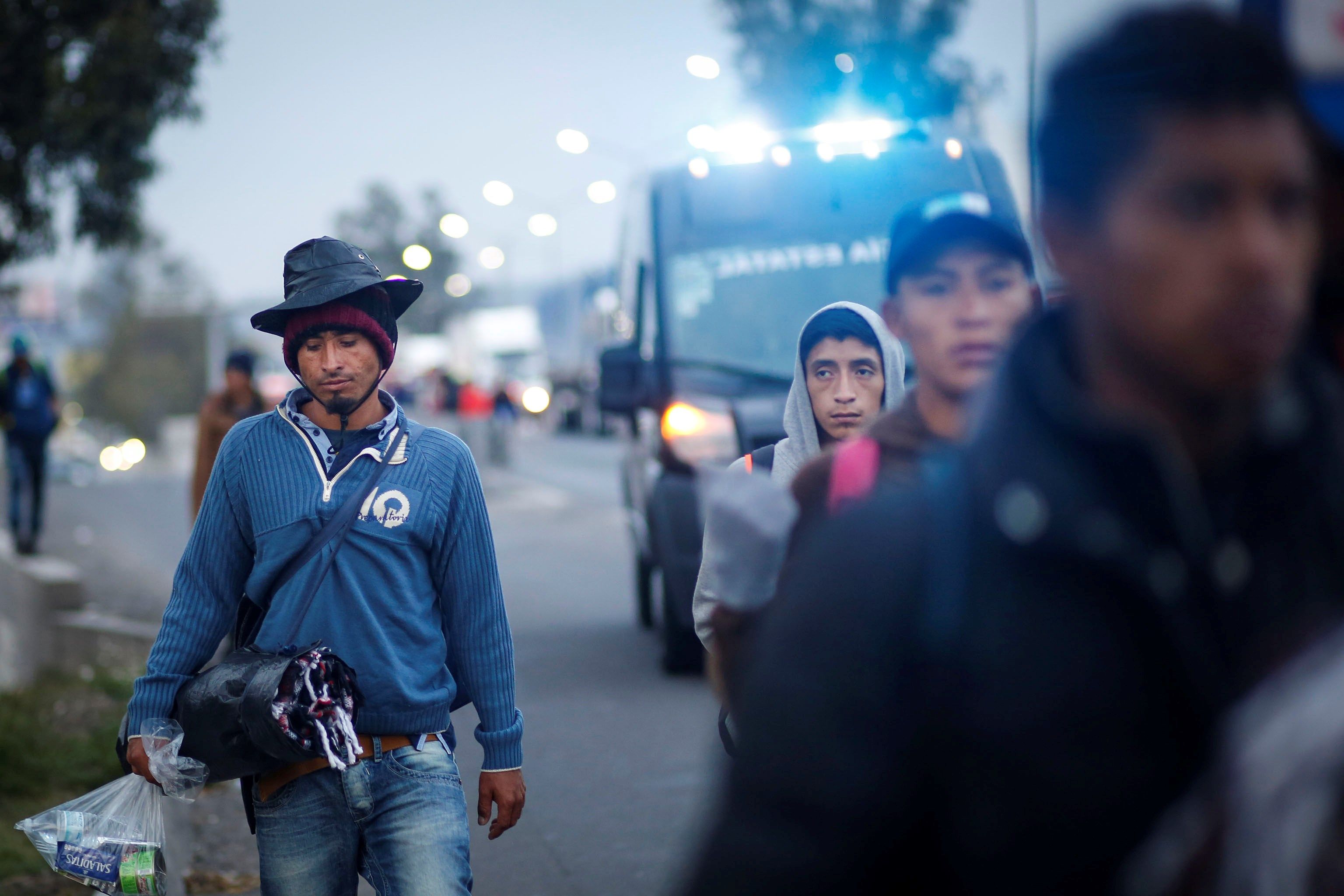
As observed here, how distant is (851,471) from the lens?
1.88 m

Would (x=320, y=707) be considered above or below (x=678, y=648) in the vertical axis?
above

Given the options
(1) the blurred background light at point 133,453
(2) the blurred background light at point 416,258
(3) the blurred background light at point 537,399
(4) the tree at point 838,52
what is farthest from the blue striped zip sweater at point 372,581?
(1) the blurred background light at point 133,453

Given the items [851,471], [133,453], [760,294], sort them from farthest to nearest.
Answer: [133,453] < [760,294] < [851,471]

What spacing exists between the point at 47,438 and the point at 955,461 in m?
14.8

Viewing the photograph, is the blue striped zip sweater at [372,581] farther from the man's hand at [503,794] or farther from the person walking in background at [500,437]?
the person walking in background at [500,437]

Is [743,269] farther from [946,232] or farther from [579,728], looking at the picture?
[946,232]

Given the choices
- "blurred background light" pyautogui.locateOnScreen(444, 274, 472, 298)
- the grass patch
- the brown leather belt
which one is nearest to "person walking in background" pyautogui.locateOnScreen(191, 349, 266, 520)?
the grass patch

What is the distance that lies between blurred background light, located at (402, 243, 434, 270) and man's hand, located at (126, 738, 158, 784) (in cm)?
1140

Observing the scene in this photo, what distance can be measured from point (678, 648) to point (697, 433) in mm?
1662

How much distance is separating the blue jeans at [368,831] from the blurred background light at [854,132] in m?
6.04

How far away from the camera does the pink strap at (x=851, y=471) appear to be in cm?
183

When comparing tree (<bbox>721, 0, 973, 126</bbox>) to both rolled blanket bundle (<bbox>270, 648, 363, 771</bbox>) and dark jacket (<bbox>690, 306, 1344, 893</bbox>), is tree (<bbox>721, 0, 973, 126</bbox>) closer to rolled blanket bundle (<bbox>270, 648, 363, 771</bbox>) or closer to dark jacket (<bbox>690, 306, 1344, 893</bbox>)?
rolled blanket bundle (<bbox>270, 648, 363, 771</bbox>)

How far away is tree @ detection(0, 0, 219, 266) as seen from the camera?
37.1ft

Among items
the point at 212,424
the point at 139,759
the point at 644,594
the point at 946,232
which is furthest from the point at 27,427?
the point at 946,232
